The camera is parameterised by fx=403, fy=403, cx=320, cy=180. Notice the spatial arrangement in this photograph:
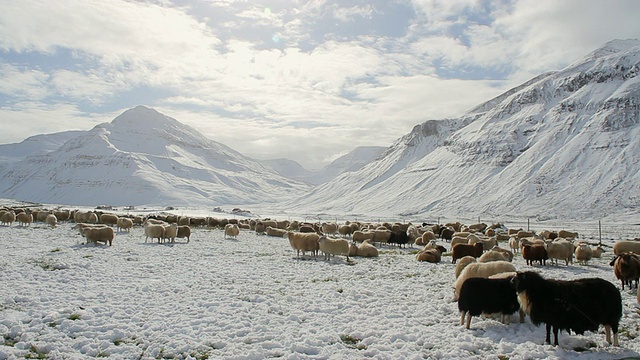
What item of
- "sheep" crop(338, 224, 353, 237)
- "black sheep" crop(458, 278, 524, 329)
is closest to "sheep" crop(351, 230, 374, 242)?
"sheep" crop(338, 224, 353, 237)

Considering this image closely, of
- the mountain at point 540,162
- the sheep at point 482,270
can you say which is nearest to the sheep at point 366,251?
the sheep at point 482,270

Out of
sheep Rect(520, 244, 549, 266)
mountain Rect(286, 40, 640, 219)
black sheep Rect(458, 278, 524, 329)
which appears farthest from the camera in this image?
mountain Rect(286, 40, 640, 219)

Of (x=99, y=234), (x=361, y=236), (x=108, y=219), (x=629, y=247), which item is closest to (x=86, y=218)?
(x=108, y=219)

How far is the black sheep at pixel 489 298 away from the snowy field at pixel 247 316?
→ 1.57 feet

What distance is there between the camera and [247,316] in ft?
38.1

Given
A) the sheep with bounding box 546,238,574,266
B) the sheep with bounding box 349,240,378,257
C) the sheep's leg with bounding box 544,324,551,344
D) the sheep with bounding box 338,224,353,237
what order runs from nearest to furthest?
the sheep's leg with bounding box 544,324,551,344 → the sheep with bounding box 546,238,574,266 → the sheep with bounding box 349,240,378,257 → the sheep with bounding box 338,224,353,237

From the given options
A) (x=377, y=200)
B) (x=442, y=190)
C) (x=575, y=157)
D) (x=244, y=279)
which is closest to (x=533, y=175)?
(x=575, y=157)

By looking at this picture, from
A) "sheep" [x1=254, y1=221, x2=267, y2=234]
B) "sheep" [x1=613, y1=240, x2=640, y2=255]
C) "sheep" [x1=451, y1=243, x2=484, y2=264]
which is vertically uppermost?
"sheep" [x1=613, y1=240, x2=640, y2=255]

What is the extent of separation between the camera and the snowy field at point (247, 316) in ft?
30.5

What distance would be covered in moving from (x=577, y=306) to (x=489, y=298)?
6.60ft

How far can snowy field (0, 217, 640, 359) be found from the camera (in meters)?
9.28

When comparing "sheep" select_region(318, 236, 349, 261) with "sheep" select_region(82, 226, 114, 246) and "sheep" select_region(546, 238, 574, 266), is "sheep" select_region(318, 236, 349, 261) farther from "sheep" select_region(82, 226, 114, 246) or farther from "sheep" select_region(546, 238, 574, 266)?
"sheep" select_region(82, 226, 114, 246)

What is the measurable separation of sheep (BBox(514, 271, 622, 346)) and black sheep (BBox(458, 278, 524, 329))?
0.93m

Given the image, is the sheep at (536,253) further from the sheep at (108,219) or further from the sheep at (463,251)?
the sheep at (108,219)
